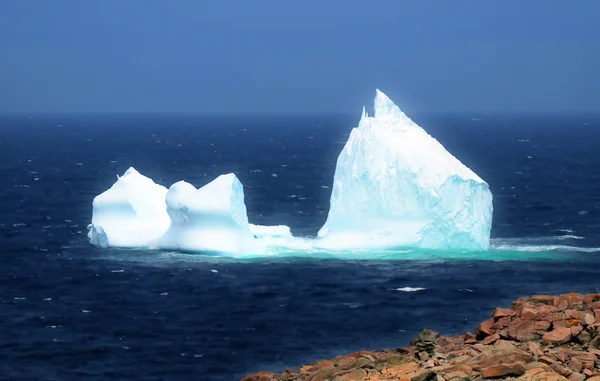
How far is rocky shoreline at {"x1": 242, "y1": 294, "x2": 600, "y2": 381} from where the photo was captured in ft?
75.9

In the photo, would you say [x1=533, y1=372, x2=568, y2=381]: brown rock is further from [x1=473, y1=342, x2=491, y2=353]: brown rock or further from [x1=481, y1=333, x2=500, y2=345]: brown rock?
[x1=481, y1=333, x2=500, y2=345]: brown rock

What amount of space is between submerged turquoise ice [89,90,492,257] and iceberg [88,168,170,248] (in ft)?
0.17

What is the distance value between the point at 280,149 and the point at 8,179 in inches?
2044

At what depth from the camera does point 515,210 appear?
6831 cm

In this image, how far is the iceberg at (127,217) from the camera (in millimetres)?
53156

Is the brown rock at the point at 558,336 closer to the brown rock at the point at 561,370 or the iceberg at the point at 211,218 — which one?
the brown rock at the point at 561,370

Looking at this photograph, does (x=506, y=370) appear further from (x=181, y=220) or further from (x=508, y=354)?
(x=181, y=220)

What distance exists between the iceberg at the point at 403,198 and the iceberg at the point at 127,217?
8.70 meters

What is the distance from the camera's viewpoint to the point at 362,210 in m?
52.6

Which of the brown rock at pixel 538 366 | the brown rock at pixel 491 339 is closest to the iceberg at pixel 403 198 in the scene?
the brown rock at pixel 491 339

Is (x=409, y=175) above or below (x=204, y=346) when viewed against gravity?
above

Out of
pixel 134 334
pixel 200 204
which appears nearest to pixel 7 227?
pixel 200 204

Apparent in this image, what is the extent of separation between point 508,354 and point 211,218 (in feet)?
91.0

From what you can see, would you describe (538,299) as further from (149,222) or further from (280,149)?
(280,149)
